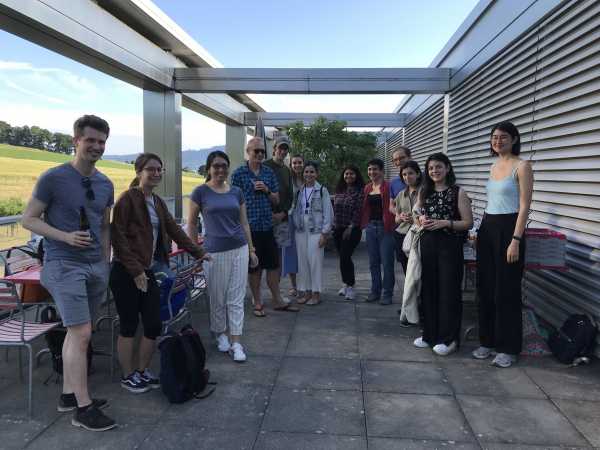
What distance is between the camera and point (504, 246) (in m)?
3.62

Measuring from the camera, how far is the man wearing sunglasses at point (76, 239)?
2615 millimetres

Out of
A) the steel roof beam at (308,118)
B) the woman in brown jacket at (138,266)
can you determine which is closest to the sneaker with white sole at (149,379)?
the woman in brown jacket at (138,266)

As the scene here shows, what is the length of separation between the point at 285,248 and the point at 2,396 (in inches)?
130

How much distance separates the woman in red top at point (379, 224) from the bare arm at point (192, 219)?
7.80 ft

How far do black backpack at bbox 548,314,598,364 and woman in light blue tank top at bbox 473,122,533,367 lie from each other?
36 centimetres

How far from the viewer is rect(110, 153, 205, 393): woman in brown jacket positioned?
10.0 ft

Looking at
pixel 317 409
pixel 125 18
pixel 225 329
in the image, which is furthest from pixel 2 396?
pixel 125 18

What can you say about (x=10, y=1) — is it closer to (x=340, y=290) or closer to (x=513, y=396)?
(x=340, y=290)

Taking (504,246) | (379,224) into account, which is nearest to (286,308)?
(379,224)

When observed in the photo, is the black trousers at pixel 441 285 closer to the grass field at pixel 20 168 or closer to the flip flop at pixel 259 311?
the flip flop at pixel 259 311

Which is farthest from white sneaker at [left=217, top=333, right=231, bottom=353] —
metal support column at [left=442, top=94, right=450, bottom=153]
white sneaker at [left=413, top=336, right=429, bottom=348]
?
metal support column at [left=442, top=94, right=450, bottom=153]

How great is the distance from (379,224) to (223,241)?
2356 millimetres

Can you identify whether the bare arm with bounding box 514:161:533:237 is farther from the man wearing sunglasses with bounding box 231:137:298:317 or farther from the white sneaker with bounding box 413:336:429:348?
the man wearing sunglasses with bounding box 231:137:298:317

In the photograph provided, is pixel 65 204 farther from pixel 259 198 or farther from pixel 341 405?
pixel 259 198
